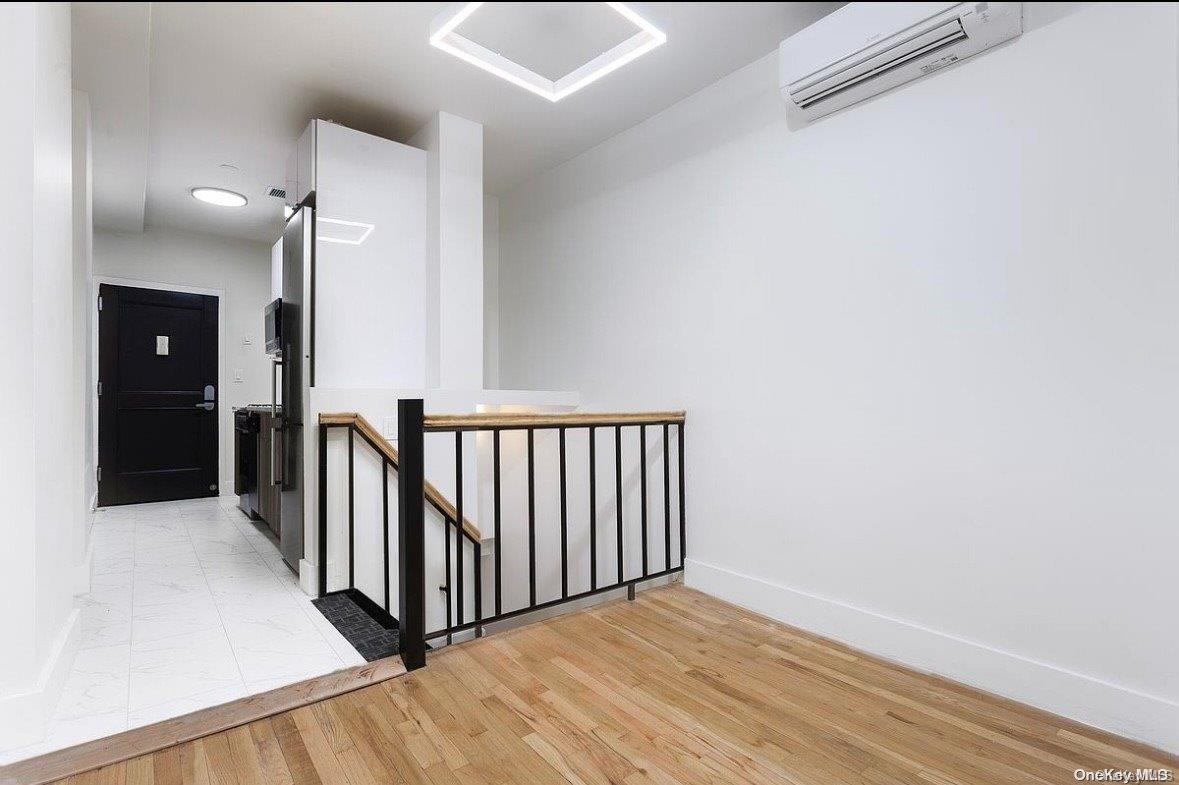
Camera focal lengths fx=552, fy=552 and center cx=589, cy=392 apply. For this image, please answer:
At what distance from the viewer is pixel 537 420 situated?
201 centimetres

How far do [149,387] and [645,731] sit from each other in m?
1.98

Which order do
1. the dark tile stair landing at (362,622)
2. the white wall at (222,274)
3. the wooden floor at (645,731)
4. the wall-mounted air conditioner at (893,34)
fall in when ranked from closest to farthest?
the wall-mounted air conditioner at (893,34)
the wooden floor at (645,731)
the dark tile stair landing at (362,622)
the white wall at (222,274)

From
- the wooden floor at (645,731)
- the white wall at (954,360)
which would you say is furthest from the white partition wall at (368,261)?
the wooden floor at (645,731)

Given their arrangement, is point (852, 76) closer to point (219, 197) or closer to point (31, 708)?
point (219, 197)

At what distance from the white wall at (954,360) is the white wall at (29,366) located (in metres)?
2.15

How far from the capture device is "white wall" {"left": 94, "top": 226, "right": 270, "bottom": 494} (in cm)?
205

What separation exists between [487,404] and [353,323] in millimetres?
745

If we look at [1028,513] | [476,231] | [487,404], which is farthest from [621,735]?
[476,231]

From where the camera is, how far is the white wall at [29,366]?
49.6 inches

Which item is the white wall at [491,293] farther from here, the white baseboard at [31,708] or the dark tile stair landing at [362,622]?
the white baseboard at [31,708]

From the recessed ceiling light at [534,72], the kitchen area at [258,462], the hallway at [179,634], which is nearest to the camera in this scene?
the recessed ceiling light at [534,72]

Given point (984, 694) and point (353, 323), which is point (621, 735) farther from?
point (353, 323)

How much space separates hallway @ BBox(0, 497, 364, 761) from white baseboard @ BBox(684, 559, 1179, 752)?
5.07 feet

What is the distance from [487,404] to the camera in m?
2.85
